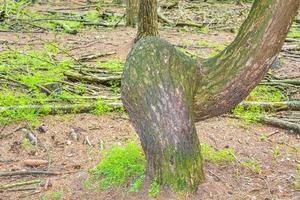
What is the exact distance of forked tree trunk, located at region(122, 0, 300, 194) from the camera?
130 inches

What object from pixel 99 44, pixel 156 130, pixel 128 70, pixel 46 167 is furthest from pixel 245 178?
pixel 99 44

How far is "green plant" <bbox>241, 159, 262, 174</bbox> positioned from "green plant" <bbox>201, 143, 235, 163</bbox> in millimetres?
130

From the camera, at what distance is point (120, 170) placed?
3520mm

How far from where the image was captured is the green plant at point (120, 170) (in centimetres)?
344

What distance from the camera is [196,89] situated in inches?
141

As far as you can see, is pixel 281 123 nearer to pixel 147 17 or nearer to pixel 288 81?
pixel 288 81

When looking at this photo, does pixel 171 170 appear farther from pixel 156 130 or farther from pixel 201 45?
pixel 201 45

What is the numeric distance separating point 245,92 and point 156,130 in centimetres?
81

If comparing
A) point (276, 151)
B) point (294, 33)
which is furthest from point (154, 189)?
point (294, 33)

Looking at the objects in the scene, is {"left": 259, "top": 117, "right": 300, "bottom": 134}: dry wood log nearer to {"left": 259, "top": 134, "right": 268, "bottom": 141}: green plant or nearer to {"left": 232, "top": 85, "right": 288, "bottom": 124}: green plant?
{"left": 232, "top": 85, "right": 288, "bottom": 124}: green plant

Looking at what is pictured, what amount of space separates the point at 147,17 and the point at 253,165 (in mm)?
3964

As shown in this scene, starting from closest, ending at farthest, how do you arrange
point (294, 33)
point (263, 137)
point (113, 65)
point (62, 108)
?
point (263, 137) < point (62, 108) < point (113, 65) < point (294, 33)

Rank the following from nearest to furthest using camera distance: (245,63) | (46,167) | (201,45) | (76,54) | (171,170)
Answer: (171,170)
(245,63)
(46,167)
(76,54)
(201,45)

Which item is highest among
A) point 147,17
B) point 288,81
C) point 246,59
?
point 246,59
